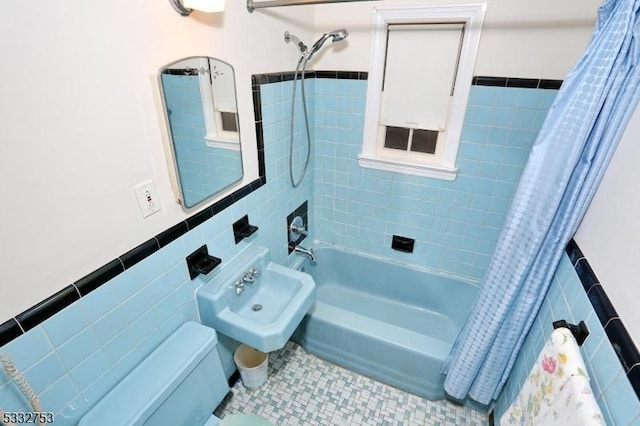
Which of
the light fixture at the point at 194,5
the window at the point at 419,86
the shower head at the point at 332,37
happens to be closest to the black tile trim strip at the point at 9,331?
the light fixture at the point at 194,5

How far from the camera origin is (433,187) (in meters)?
2.04

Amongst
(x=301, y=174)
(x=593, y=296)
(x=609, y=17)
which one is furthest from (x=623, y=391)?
(x=301, y=174)

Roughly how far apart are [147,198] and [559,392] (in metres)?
1.45

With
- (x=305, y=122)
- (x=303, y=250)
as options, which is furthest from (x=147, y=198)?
(x=303, y=250)

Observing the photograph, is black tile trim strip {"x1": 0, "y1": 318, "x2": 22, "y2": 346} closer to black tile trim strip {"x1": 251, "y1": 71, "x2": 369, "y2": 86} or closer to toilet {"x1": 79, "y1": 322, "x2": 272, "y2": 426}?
toilet {"x1": 79, "y1": 322, "x2": 272, "y2": 426}

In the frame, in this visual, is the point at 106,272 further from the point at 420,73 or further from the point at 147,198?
the point at 420,73

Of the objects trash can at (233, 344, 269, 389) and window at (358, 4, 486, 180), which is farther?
trash can at (233, 344, 269, 389)

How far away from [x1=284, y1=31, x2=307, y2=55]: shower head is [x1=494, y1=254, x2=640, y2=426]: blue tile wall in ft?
5.41

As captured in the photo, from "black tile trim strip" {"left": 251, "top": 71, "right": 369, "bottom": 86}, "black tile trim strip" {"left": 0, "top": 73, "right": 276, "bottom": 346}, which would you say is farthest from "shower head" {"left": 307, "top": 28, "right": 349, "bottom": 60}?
"black tile trim strip" {"left": 0, "top": 73, "right": 276, "bottom": 346}

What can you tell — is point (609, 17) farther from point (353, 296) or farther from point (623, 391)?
point (353, 296)

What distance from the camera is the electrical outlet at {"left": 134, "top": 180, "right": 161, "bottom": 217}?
3.48ft

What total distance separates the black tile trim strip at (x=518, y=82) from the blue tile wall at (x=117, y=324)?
42.3 inches

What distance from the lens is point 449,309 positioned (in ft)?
7.45

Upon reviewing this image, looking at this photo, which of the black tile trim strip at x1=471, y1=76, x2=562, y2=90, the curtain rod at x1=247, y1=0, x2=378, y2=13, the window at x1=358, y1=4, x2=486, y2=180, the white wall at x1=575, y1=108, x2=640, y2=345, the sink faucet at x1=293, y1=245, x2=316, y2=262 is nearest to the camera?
the white wall at x1=575, y1=108, x2=640, y2=345
